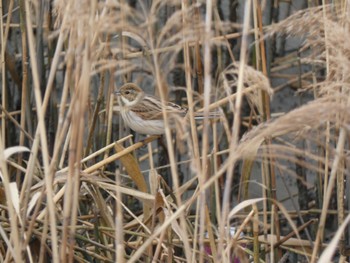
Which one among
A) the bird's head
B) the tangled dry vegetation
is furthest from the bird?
the tangled dry vegetation

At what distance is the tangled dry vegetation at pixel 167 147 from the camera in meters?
2.29

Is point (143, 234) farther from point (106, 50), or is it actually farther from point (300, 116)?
point (300, 116)

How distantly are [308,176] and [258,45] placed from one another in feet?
7.62

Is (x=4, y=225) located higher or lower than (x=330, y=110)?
lower

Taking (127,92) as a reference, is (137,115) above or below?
below

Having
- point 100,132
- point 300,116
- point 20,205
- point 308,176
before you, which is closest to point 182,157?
point 308,176

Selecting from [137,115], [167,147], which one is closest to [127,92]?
[137,115]

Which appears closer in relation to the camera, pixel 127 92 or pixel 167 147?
pixel 167 147

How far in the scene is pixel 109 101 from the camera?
3.75 metres

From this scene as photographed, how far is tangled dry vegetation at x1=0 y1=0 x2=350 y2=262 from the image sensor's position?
2.29 metres

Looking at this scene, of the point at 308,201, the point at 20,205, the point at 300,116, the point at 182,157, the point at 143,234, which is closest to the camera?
the point at 300,116

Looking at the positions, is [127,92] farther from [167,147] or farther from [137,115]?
[167,147]

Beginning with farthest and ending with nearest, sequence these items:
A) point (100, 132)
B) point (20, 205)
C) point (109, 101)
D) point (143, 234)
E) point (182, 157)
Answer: point (182, 157), point (100, 132), point (109, 101), point (143, 234), point (20, 205)

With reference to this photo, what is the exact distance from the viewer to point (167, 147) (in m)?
3.31
